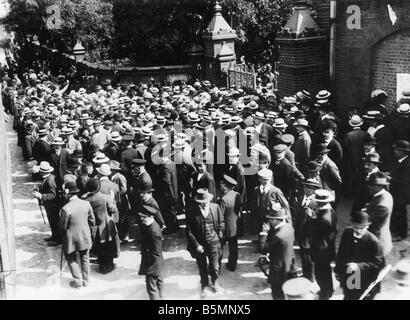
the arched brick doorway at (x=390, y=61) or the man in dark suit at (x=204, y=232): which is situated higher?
the arched brick doorway at (x=390, y=61)

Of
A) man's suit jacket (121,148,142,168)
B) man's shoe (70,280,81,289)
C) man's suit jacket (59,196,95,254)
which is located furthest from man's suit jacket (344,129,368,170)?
man's shoe (70,280,81,289)

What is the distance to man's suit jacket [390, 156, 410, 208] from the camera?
7.35 metres

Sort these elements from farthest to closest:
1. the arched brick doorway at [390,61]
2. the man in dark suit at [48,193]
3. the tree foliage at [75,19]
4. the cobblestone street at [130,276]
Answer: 1. the tree foliage at [75,19]
2. the arched brick doorway at [390,61]
3. the man in dark suit at [48,193]
4. the cobblestone street at [130,276]

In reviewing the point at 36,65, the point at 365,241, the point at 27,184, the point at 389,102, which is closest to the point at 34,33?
the point at 36,65

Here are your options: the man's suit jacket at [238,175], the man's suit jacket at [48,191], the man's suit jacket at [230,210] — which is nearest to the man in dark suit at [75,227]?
the man's suit jacket at [48,191]

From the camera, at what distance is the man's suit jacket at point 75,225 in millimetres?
6910

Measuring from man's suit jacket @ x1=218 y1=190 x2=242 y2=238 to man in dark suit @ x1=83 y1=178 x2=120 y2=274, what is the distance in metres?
1.82

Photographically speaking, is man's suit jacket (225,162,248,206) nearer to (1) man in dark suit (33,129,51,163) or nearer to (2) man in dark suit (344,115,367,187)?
(2) man in dark suit (344,115,367,187)

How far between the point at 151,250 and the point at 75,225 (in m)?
1.52

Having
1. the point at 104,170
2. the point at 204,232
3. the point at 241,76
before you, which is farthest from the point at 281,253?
the point at 241,76

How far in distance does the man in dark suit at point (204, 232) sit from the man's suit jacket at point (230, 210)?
397 mm

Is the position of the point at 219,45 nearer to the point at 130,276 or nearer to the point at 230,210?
the point at 230,210

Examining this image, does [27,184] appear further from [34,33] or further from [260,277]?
[34,33]

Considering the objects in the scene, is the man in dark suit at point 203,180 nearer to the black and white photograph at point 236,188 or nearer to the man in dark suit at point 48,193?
the black and white photograph at point 236,188
